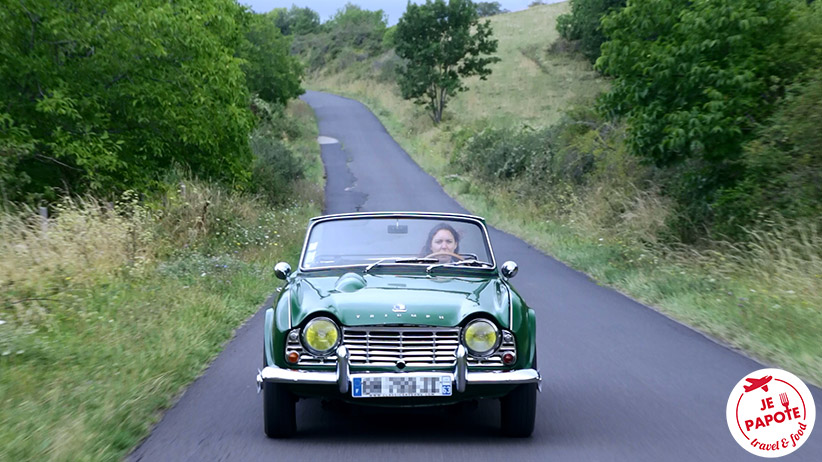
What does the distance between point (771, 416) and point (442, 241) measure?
2.72 m

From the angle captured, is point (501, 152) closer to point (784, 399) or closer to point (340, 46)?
point (784, 399)

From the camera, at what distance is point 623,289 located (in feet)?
46.2

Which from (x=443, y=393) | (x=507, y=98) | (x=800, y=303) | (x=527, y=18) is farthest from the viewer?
(x=527, y=18)

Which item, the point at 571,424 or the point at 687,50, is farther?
the point at 687,50

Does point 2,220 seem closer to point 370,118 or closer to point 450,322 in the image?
point 450,322

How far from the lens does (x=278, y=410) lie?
5.68 meters

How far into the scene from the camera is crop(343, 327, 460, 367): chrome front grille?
5543 mm

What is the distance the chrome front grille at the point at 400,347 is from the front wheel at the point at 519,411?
26cm

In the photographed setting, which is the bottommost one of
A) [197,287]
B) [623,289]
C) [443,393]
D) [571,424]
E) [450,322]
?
[623,289]

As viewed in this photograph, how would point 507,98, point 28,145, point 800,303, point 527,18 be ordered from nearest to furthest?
point 800,303, point 28,145, point 507,98, point 527,18

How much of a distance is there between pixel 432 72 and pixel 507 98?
970cm

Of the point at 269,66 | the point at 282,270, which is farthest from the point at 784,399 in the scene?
the point at 269,66

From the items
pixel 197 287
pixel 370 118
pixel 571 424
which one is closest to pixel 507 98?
pixel 370 118

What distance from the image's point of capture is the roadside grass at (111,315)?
5734 millimetres
